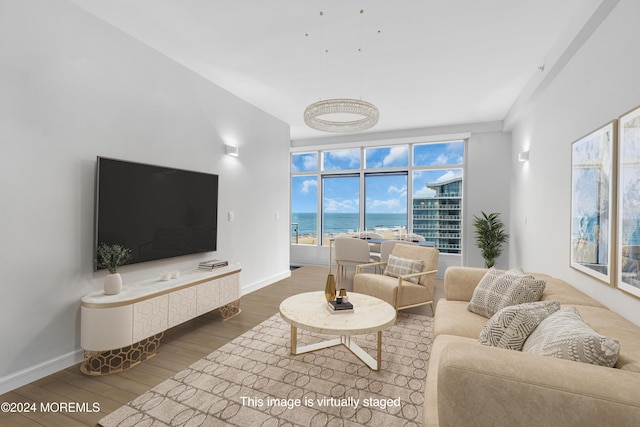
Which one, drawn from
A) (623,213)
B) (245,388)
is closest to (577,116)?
(623,213)

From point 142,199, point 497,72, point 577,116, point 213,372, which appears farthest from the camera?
point 497,72

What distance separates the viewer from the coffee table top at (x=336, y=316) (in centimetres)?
212

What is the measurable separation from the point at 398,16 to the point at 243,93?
2387 mm

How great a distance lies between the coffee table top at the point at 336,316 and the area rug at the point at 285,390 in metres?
0.40

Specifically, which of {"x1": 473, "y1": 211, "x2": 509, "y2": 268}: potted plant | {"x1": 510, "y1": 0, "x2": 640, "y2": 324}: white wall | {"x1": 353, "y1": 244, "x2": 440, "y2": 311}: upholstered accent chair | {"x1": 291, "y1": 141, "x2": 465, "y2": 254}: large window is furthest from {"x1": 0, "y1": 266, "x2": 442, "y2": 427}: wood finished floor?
{"x1": 291, "y1": 141, "x2": 465, "y2": 254}: large window

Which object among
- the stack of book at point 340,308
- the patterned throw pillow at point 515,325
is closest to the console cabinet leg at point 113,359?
the stack of book at point 340,308

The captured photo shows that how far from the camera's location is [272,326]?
3.20 meters

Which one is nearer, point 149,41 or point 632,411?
point 632,411

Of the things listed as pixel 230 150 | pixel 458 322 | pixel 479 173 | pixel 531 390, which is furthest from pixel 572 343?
pixel 479 173

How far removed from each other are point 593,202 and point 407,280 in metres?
1.93

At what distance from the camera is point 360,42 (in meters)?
2.90

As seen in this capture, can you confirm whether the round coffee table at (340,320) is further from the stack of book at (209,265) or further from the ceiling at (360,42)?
the ceiling at (360,42)

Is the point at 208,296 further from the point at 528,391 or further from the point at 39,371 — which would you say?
the point at 528,391

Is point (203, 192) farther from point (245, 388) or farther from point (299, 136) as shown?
point (299, 136)
